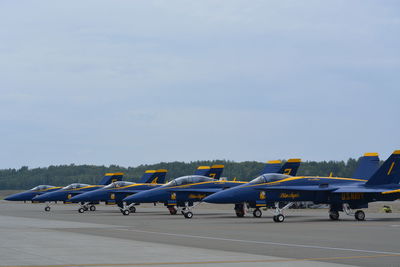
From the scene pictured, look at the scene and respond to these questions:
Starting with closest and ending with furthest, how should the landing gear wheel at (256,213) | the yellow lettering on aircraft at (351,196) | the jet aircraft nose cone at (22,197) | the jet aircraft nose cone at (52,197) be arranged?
the yellow lettering on aircraft at (351,196), the landing gear wheel at (256,213), the jet aircraft nose cone at (52,197), the jet aircraft nose cone at (22,197)

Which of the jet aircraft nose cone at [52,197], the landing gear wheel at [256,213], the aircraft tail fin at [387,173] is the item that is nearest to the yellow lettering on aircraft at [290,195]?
the aircraft tail fin at [387,173]

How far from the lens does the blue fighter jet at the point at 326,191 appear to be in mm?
32188

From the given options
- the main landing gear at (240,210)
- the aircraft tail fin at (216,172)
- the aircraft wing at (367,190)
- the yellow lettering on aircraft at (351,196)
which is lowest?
the main landing gear at (240,210)

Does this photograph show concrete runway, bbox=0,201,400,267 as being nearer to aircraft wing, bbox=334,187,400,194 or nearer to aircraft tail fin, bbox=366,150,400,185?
aircraft wing, bbox=334,187,400,194

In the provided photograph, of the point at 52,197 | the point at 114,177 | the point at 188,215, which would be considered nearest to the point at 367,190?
the point at 188,215

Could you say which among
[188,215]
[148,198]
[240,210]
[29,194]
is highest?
[29,194]

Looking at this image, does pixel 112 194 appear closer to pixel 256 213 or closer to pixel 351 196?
pixel 256 213

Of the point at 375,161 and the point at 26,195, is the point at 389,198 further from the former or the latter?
the point at 26,195

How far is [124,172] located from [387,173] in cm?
12321

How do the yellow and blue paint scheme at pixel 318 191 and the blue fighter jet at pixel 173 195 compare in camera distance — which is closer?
the yellow and blue paint scheme at pixel 318 191

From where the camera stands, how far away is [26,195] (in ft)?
195

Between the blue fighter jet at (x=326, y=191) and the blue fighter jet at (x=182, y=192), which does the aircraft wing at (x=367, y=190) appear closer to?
the blue fighter jet at (x=326, y=191)

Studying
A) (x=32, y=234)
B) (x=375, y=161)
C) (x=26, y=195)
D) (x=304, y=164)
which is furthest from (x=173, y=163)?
(x=32, y=234)

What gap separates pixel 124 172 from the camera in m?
153
